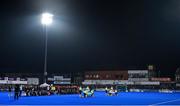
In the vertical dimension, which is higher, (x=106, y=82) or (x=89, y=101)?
(x=106, y=82)

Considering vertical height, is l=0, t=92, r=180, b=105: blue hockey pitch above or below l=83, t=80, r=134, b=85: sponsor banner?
below

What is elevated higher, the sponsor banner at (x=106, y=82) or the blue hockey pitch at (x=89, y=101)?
the sponsor banner at (x=106, y=82)

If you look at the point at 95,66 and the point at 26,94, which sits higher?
the point at 95,66

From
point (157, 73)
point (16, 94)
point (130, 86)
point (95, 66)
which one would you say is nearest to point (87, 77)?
point (95, 66)

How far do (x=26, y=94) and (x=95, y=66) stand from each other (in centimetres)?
4938

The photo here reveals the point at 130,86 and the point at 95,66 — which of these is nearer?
the point at 130,86

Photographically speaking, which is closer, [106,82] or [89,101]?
[89,101]

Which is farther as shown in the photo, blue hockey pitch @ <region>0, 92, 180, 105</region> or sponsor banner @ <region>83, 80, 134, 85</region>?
sponsor banner @ <region>83, 80, 134, 85</region>

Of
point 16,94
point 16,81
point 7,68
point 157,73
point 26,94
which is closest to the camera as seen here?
point 16,94

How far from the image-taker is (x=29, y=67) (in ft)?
281

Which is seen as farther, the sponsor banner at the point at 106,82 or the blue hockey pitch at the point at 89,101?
the sponsor banner at the point at 106,82

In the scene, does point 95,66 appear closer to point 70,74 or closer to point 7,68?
point 70,74

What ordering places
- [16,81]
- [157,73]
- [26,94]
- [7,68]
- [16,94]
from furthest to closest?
[157,73] < [7,68] < [16,81] < [26,94] < [16,94]

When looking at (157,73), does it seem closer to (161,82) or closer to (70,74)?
(161,82)
